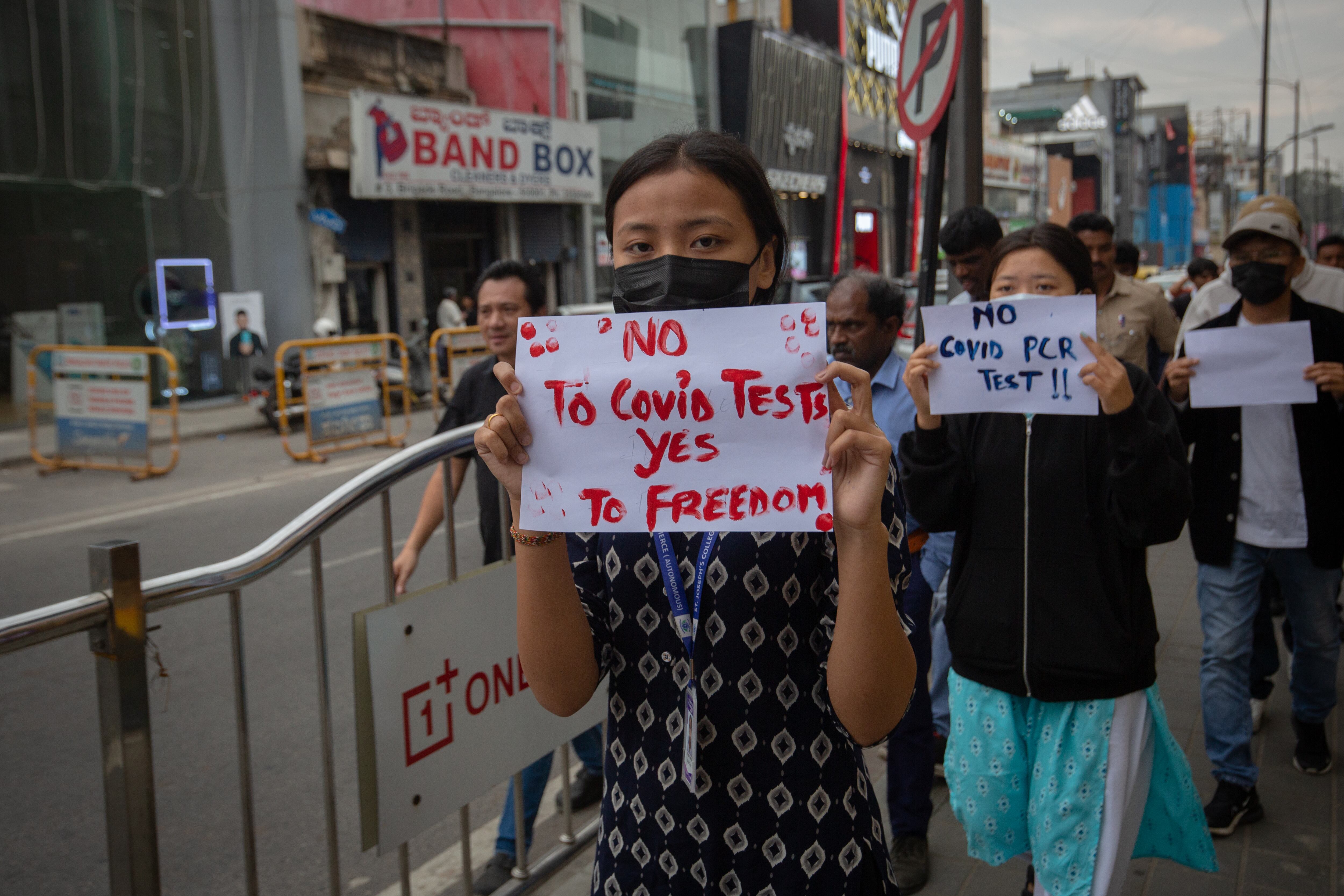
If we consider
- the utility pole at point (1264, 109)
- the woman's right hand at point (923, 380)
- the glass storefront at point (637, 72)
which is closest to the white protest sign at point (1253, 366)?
the woman's right hand at point (923, 380)

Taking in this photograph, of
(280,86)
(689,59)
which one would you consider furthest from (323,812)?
(689,59)

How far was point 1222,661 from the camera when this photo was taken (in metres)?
3.64

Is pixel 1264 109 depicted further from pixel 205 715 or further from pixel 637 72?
pixel 205 715

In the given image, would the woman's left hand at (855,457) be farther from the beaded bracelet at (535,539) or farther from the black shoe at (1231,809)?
the black shoe at (1231,809)

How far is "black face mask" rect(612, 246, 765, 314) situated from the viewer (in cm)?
154

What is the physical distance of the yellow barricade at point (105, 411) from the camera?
38.0ft

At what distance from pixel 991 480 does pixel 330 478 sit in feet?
31.7

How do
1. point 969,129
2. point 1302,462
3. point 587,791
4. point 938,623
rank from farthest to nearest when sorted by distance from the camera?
point 969,129
point 938,623
point 587,791
point 1302,462

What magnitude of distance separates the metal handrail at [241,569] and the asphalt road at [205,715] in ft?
0.81

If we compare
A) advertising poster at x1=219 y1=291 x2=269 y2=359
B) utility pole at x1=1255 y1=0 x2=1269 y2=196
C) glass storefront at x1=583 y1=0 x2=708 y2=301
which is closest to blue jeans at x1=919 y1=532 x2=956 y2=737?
advertising poster at x1=219 y1=291 x2=269 y2=359

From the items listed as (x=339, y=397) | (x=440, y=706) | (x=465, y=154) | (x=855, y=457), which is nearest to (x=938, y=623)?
(x=440, y=706)

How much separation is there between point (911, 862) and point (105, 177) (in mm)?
16880

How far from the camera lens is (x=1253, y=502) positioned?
3.64m

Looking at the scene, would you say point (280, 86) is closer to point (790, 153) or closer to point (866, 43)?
point (790, 153)
